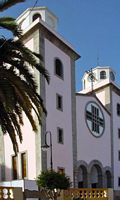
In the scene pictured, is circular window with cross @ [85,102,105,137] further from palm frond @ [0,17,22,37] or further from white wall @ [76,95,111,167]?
palm frond @ [0,17,22,37]

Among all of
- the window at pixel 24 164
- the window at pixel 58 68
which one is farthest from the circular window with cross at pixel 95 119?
the window at pixel 24 164

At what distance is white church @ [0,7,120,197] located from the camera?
39.0 metres

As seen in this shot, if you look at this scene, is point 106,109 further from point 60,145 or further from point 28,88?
point 28,88

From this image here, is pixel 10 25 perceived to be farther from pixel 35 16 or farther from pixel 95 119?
pixel 95 119

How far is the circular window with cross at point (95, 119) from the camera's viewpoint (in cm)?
4784

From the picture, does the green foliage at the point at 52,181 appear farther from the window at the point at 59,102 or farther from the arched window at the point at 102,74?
the arched window at the point at 102,74

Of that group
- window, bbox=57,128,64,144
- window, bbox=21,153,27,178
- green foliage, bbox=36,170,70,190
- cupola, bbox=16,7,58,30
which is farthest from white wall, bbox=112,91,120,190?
green foliage, bbox=36,170,70,190

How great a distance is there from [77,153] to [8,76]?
28527 millimetres

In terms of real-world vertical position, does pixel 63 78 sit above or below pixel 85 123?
above

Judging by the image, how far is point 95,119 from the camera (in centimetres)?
4906

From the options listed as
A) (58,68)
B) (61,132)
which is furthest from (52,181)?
(58,68)

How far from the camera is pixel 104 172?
163ft

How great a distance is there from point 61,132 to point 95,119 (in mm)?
8197

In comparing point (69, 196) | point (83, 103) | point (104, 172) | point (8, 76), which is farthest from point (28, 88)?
point (104, 172)
